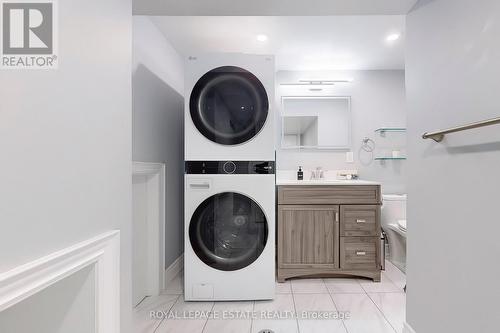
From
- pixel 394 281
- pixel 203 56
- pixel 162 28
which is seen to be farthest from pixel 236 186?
pixel 394 281

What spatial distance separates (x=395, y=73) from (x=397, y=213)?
1.62m

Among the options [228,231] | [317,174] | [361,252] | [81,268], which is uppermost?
[317,174]

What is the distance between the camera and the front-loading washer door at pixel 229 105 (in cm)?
200

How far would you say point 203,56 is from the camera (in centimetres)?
200

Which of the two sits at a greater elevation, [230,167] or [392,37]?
[392,37]

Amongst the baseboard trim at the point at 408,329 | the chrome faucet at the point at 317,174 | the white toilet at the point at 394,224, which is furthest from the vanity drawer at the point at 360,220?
the baseboard trim at the point at 408,329

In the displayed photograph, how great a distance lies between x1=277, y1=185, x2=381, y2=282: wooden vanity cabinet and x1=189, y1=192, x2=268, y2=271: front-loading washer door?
1.24ft

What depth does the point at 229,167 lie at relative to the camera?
200 centimetres

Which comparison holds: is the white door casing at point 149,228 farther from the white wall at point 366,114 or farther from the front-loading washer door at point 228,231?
the white wall at point 366,114

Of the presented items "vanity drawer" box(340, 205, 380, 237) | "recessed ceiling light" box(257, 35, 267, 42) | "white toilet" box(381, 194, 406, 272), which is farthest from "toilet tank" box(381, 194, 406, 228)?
"recessed ceiling light" box(257, 35, 267, 42)

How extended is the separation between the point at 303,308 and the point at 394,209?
1.49 meters

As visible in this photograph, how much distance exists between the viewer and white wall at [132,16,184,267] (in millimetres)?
1896

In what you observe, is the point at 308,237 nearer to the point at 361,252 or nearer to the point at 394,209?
the point at 361,252

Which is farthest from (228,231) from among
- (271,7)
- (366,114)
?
(366,114)
